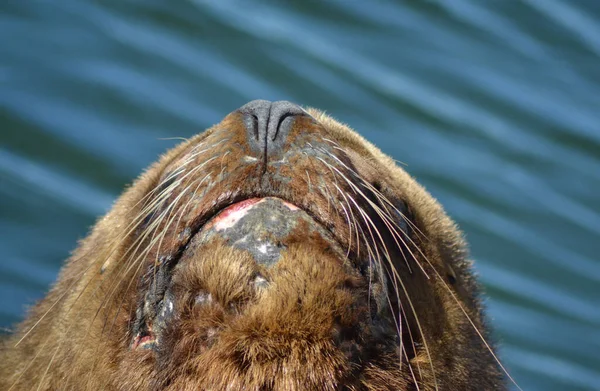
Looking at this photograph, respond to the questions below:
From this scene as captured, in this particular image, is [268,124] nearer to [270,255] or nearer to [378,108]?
[270,255]

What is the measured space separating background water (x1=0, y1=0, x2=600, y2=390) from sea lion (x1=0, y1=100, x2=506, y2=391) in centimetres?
367

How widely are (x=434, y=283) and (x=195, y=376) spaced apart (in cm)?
127

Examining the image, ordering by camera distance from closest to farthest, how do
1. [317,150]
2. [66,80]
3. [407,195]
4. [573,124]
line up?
[317,150] < [407,195] < [66,80] < [573,124]

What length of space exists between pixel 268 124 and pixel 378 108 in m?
6.15

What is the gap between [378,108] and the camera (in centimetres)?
996

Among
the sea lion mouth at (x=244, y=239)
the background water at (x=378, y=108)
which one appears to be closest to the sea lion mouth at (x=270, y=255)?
the sea lion mouth at (x=244, y=239)

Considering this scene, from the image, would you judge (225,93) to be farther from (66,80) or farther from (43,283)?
(43,283)

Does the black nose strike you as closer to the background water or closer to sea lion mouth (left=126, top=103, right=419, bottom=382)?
sea lion mouth (left=126, top=103, right=419, bottom=382)

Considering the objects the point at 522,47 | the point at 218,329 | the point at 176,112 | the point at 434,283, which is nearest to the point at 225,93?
the point at 176,112

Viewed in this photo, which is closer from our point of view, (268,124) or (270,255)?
(270,255)

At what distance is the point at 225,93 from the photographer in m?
9.59

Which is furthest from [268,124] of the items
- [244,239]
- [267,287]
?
[267,287]

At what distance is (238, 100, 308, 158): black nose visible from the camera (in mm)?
3807

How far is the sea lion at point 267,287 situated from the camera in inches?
132
